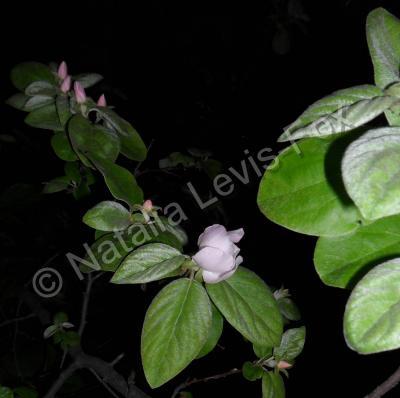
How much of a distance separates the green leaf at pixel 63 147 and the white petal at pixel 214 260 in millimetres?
372

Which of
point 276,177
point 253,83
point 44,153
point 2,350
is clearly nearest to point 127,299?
point 2,350

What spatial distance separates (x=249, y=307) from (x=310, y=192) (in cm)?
22

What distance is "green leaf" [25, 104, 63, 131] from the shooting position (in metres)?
0.79

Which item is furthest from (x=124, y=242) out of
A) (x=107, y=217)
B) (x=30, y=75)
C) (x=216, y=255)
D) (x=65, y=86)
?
(x=30, y=75)

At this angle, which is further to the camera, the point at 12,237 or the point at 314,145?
the point at 12,237

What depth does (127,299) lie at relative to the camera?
1.86 m

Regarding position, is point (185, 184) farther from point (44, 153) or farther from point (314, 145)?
point (314, 145)

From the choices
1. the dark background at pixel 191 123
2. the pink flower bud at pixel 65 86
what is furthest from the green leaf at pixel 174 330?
the dark background at pixel 191 123

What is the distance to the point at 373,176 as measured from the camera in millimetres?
268

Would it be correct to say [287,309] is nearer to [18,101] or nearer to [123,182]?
[123,182]

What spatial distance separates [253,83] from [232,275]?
6.46ft

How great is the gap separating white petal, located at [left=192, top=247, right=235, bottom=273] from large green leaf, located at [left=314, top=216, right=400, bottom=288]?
150 millimetres

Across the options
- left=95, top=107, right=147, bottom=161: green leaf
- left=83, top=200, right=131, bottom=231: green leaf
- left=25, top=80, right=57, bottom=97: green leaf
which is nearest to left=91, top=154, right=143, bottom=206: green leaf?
left=83, top=200, right=131, bottom=231: green leaf

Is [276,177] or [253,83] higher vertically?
[276,177]
